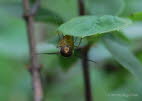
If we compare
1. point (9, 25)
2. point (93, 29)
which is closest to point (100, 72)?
point (9, 25)

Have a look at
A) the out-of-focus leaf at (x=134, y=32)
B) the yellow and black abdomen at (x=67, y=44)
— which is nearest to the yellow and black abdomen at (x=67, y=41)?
the yellow and black abdomen at (x=67, y=44)

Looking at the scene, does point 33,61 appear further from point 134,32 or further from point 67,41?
point 134,32

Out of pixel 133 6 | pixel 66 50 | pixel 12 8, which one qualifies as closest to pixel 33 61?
pixel 66 50

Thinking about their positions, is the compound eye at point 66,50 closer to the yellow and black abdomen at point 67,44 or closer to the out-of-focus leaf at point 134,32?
the yellow and black abdomen at point 67,44

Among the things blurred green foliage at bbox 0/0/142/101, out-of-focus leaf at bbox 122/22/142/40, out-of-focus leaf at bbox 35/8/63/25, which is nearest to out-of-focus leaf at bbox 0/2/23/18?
out-of-focus leaf at bbox 35/8/63/25

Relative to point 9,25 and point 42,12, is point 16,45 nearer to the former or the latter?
point 9,25
